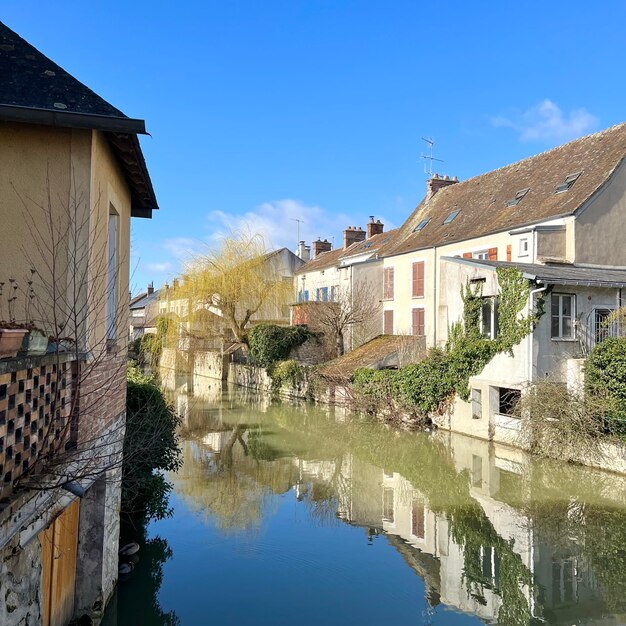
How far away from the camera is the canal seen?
8055 millimetres

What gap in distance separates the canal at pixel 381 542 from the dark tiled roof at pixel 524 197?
1007 centimetres

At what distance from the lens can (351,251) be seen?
38344mm

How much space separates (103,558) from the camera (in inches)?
271

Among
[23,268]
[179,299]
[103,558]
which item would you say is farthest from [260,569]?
[179,299]

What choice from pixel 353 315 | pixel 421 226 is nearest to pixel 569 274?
pixel 421 226

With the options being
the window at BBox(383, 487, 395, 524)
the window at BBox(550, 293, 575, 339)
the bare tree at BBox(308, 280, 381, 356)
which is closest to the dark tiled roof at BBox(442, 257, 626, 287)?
the window at BBox(550, 293, 575, 339)

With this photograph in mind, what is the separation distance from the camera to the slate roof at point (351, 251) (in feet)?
117

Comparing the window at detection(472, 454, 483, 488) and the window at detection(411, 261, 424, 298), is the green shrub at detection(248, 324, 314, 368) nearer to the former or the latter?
the window at detection(411, 261, 424, 298)

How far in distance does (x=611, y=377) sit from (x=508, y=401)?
459 centimetres

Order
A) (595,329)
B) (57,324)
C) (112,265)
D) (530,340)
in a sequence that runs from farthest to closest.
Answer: (595,329)
(530,340)
(112,265)
(57,324)

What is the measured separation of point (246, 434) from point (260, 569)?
11440mm

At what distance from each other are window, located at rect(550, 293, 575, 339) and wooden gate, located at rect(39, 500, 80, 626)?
1498 cm

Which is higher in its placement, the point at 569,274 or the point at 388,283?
the point at 388,283

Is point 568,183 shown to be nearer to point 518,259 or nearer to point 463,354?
point 518,259
